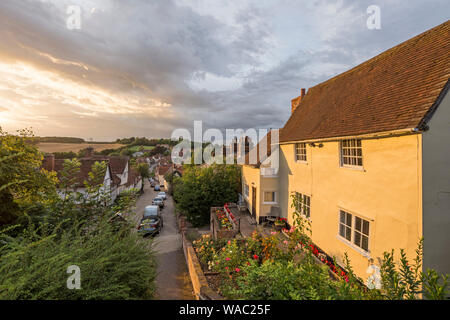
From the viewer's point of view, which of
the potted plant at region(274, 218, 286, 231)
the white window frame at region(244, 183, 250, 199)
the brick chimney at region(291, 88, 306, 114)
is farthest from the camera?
the white window frame at region(244, 183, 250, 199)

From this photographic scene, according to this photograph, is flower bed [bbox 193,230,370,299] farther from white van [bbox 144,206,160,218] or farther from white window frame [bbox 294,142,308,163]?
white van [bbox 144,206,160,218]

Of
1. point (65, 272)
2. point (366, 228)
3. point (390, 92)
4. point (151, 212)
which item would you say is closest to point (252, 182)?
point (366, 228)

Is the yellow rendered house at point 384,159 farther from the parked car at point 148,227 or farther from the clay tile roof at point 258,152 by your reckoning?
the parked car at point 148,227

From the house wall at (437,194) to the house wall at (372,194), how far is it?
7.8 inches

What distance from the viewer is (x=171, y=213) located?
27203 millimetres

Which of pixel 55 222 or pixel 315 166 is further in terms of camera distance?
pixel 315 166

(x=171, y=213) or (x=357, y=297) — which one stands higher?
(x=357, y=297)

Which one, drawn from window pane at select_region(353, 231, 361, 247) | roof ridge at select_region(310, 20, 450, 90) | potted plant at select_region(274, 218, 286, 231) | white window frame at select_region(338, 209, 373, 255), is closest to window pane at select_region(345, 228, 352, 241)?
white window frame at select_region(338, 209, 373, 255)

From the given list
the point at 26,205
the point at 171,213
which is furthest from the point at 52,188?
the point at 171,213

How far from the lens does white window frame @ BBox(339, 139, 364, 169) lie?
723 centimetres

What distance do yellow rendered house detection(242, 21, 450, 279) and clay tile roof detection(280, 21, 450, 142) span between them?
36 mm
